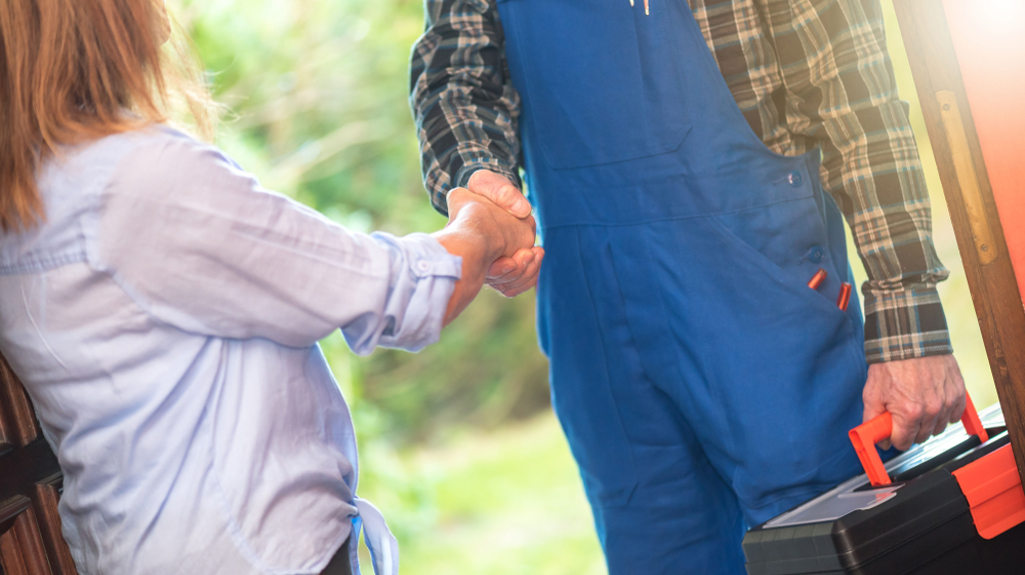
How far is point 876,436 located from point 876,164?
0.40 m

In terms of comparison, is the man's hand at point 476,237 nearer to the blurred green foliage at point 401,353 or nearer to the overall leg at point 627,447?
the overall leg at point 627,447

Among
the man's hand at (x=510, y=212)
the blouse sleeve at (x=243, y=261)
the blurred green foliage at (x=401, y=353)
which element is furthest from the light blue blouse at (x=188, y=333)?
the blurred green foliage at (x=401, y=353)

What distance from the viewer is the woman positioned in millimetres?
833

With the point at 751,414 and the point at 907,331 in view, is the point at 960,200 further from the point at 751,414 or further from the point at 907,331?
the point at 751,414

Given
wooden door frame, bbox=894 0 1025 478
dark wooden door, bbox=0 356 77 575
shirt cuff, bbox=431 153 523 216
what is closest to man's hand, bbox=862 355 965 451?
wooden door frame, bbox=894 0 1025 478

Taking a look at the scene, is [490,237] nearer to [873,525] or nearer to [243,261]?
[243,261]

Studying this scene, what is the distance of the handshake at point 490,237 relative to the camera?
3.56 ft

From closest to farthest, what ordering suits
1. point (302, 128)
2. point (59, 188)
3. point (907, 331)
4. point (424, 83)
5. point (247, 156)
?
1. point (59, 188)
2. point (907, 331)
3. point (424, 83)
4. point (247, 156)
5. point (302, 128)

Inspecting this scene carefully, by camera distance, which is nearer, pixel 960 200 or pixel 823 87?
pixel 960 200

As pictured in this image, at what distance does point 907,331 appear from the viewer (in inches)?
47.1

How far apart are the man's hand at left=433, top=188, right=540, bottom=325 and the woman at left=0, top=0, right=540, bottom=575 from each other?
0.28 feet

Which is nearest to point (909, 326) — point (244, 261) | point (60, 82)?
point (244, 261)

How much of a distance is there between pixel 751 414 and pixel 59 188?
0.97 metres

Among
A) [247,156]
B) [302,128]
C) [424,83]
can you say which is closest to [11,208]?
[424,83]
